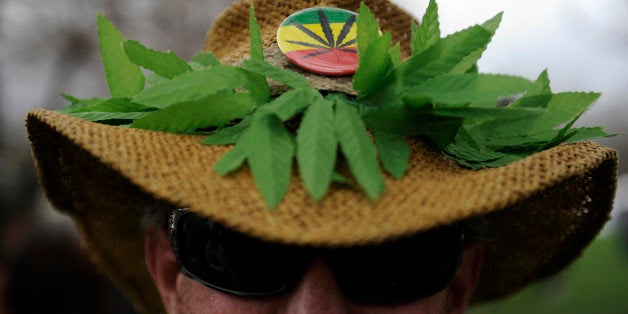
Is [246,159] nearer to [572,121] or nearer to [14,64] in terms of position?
[572,121]

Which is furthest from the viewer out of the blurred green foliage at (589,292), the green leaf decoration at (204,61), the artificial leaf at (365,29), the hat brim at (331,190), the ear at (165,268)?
the blurred green foliage at (589,292)

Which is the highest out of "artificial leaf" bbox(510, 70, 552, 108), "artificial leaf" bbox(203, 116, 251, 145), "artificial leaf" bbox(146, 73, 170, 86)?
"artificial leaf" bbox(146, 73, 170, 86)

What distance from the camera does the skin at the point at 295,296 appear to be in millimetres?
1348

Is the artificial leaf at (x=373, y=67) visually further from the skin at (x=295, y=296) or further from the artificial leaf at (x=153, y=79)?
the artificial leaf at (x=153, y=79)

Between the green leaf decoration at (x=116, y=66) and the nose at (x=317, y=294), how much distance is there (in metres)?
0.69

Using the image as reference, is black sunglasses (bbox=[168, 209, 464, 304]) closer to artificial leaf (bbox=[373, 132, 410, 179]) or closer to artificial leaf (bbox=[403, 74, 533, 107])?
artificial leaf (bbox=[373, 132, 410, 179])

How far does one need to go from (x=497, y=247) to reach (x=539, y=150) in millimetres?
692

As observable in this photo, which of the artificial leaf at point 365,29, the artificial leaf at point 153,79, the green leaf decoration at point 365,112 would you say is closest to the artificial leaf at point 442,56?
the green leaf decoration at point 365,112

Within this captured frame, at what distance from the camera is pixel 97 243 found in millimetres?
2043

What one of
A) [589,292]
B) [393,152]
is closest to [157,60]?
[393,152]

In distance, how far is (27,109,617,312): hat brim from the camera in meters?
1.08

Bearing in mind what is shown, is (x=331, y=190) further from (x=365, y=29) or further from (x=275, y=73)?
(x=365, y=29)

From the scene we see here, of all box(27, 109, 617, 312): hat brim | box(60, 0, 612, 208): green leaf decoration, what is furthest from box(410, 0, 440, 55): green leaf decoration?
box(27, 109, 617, 312): hat brim

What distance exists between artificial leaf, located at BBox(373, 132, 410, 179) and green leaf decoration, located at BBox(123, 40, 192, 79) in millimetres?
521
